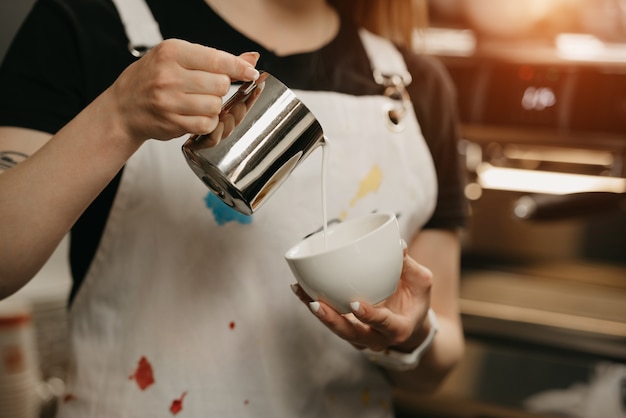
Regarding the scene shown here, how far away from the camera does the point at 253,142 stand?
2.24 ft

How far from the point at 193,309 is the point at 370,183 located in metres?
0.26

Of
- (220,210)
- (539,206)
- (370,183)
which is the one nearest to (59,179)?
(220,210)

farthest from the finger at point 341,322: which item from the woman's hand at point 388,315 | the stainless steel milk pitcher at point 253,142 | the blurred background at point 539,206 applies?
the blurred background at point 539,206

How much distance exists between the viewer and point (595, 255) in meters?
1.37

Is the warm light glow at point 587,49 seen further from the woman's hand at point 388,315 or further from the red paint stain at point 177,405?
the red paint stain at point 177,405

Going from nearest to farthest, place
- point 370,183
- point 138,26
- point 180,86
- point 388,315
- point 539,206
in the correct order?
point 180,86 < point 388,315 < point 138,26 < point 370,183 < point 539,206

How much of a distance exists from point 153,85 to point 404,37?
0.56 meters

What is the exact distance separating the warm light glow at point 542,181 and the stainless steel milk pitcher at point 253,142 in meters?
0.77

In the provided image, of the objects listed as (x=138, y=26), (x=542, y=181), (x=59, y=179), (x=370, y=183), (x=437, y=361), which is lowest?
(x=437, y=361)

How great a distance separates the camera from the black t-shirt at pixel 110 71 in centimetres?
77

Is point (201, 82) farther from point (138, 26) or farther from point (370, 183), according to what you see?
point (370, 183)

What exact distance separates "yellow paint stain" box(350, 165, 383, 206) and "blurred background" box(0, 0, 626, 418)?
1.49 feet

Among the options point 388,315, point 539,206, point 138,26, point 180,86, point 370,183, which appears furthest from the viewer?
point 539,206

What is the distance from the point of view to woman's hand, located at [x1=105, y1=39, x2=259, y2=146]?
0.61m
